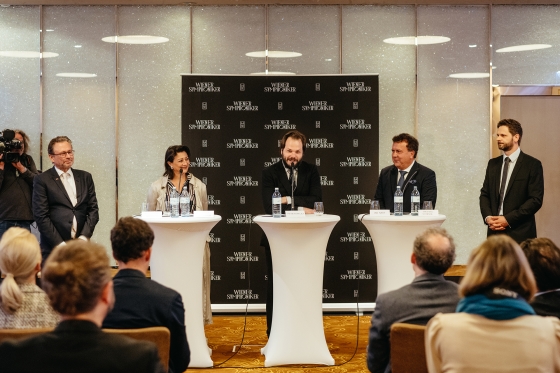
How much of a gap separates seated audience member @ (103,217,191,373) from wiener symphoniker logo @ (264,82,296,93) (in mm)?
4253

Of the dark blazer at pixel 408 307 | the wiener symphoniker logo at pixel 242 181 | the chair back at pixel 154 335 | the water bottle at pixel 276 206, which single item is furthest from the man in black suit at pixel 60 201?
the dark blazer at pixel 408 307

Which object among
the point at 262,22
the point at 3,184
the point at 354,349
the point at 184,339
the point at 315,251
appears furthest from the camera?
the point at 262,22

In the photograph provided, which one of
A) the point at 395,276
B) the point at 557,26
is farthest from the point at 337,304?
the point at 557,26

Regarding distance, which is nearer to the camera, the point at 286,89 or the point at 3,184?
the point at 3,184

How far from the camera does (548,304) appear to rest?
2.61 metres

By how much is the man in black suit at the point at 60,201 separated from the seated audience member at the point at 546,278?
145 inches

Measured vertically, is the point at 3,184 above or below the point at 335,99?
below

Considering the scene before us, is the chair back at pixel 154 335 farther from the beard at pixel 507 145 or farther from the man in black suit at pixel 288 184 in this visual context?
the beard at pixel 507 145

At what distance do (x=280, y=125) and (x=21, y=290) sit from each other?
4486mm

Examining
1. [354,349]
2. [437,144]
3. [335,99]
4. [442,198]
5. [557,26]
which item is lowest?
[354,349]

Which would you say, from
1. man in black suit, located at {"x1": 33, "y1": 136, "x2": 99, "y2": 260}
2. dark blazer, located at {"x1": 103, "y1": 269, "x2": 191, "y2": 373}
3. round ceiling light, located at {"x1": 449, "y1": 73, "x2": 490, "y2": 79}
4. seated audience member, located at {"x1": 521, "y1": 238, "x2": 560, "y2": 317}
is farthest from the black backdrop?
seated audience member, located at {"x1": 521, "y1": 238, "x2": 560, "y2": 317}

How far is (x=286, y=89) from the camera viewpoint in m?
6.94

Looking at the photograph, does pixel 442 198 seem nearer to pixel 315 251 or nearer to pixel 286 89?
pixel 286 89

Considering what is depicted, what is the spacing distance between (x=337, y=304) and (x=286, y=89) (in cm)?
239
